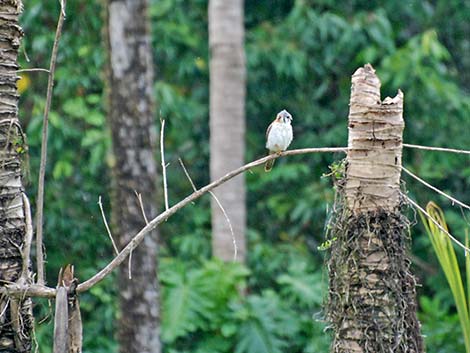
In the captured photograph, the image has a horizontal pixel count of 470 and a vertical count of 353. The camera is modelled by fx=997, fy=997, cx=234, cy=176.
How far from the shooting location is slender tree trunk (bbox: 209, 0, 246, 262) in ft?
25.2

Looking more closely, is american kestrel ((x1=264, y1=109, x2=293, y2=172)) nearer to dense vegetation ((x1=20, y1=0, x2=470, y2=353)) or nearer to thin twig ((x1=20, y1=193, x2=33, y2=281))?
thin twig ((x1=20, y1=193, x2=33, y2=281))

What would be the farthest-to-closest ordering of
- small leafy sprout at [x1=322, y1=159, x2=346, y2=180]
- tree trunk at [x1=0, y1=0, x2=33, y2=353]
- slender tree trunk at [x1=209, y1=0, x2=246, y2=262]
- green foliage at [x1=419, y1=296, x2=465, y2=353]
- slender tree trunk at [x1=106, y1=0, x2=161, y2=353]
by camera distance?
slender tree trunk at [x1=209, y1=0, x2=246, y2=262] < green foliage at [x1=419, y1=296, x2=465, y2=353] < slender tree trunk at [x1=106, y1=0, x2=161, y2=353] < small leafy sprout at [x1=322, y1=159, x2=346, y2=180] < tree trunk at [x1=0, y1=0, x2=33, y2=353]

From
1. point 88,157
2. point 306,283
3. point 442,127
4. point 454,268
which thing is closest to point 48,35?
point 88,157

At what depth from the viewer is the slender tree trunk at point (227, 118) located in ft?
25.2

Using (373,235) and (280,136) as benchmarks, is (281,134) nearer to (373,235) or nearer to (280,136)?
(280,136)

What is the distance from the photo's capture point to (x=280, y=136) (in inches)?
196

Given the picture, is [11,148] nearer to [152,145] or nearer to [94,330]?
[152,145]

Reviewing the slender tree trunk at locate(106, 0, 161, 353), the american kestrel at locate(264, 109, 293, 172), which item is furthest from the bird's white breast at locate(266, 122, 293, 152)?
the slender tree trunk at locate(106, 0, 161, 353)

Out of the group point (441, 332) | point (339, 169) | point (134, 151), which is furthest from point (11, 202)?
point (441, 332)

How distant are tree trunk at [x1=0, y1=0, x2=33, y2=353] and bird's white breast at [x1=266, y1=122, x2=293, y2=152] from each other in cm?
160

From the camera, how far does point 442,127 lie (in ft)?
29.3

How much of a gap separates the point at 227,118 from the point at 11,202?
429 centimetres

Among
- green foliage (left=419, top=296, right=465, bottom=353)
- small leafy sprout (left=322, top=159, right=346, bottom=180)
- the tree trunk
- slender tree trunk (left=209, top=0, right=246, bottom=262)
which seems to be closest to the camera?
the tree trunk

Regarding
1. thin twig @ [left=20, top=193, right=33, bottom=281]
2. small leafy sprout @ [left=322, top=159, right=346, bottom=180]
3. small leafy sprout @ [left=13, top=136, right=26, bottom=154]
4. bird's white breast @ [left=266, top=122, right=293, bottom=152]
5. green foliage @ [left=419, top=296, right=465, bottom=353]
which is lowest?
green foliage @ [left=419, top=296, right=465, bottom=353]
